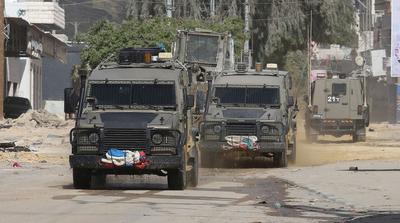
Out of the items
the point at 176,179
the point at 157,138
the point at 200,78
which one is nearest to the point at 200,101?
the point at 200,78

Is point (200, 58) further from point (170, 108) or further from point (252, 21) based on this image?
point (252, 21)

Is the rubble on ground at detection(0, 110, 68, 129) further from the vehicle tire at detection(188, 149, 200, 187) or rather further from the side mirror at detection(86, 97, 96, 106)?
the side mirror at detection(86, 97, 96, 106)

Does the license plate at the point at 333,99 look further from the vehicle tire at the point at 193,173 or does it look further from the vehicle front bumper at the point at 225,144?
the vehicle tire at the point at 193,173

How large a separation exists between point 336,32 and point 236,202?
52081 mm

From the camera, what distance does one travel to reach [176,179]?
18734 mm

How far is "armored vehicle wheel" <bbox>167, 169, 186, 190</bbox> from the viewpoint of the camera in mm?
18562

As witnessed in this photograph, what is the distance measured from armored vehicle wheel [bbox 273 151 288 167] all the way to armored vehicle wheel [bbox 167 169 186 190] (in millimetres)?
7808

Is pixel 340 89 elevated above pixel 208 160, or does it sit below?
above

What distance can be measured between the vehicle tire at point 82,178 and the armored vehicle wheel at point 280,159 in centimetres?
851

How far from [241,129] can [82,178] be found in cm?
798

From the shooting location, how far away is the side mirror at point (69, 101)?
759 inches

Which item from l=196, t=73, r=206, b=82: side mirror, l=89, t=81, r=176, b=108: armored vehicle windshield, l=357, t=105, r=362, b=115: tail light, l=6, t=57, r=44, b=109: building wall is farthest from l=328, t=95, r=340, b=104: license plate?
l=6, t=57, r=44, b=109: building wall

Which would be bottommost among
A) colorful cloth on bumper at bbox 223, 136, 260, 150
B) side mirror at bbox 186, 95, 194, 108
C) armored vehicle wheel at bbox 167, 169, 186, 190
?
armored vehicle wheel at bbox 167, 169, 186, 190

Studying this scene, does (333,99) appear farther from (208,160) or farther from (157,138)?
(157,138)
